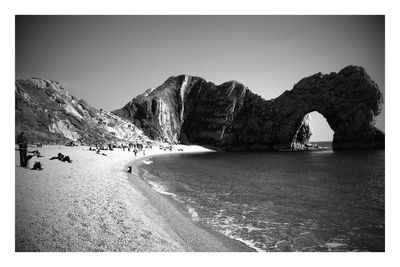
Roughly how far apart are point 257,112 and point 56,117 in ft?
236

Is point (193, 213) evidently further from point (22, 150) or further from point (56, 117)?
point (56, 117)

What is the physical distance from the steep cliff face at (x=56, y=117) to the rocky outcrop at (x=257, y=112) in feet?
109

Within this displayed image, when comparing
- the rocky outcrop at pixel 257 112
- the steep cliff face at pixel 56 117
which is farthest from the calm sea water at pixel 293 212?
the rocky outcrop at pixel 257 112

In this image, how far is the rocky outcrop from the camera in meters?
65.3

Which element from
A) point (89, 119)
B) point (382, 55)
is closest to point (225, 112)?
point (89, 119)

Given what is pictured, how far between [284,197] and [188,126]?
105 m

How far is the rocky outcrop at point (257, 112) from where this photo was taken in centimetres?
6531

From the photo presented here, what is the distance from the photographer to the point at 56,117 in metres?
54.7

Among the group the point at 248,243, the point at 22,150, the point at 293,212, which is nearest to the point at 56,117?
the point at 22,150

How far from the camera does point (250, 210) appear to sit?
444 inches

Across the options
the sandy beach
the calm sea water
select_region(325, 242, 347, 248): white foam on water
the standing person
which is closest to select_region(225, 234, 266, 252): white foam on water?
the calm sea water
